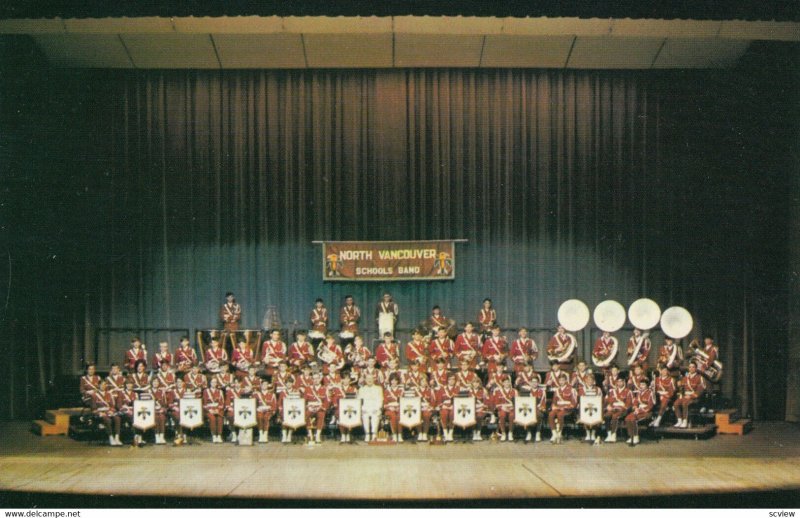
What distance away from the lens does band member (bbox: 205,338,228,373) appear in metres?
13.8

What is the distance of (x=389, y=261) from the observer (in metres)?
16.0

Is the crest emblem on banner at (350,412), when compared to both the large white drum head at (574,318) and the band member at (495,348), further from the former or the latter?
the large white drum head at (574,318)

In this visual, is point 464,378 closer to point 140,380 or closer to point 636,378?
point 636,378

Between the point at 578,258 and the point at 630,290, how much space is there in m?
1.25

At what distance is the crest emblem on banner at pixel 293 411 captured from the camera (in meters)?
12.6

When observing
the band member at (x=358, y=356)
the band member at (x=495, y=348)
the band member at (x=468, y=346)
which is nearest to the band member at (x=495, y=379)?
the band member at (x=495, y=348)

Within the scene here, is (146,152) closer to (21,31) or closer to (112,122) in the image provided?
(112,122)

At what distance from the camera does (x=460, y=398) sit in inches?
493

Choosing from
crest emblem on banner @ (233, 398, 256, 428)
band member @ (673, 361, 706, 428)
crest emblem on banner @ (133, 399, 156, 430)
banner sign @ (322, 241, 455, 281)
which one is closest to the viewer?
crest emblem on banner @ (133, 399, 156, 430)

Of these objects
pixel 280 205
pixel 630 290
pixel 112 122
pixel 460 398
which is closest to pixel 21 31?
pixel 112 122

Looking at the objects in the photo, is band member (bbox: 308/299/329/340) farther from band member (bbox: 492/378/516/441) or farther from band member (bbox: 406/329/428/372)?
band member (bbox: 492/378/516/441)

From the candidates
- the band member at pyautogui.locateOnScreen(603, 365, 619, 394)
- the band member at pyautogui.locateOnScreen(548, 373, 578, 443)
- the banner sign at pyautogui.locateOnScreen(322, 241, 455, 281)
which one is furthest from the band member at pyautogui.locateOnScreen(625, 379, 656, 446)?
the banner sign at pyautogui.locateOnScreen(322, 241, 455, 281)

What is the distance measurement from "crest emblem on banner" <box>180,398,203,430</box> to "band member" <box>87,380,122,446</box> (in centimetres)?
116

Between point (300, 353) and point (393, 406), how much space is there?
223cm
